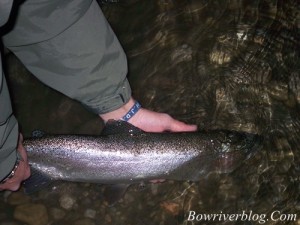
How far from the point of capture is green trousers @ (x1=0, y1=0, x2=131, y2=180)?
2217 millimetres

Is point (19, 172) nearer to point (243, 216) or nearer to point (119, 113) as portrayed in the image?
point (119, 113)

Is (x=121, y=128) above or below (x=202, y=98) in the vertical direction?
above

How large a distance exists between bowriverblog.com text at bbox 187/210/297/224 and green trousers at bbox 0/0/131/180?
3.53 feet

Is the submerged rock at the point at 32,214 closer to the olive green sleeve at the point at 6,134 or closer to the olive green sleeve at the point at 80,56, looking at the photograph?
the olive green sleeve at the point at 6,134

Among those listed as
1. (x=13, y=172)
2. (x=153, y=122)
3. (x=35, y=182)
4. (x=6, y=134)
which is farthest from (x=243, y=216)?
(x=6, y=134)

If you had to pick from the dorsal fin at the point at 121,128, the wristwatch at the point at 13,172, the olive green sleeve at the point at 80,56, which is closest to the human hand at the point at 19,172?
the wristwatch at the point at 13,172

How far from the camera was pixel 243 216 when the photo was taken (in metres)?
2.93

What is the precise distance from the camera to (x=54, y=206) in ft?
10.4

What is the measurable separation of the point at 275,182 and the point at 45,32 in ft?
6.65

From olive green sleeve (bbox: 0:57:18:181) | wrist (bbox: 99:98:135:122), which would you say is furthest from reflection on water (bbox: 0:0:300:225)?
olive green sleeve (bbox: 0:57:18:181)

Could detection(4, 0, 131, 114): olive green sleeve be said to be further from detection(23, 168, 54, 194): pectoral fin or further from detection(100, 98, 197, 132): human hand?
detection(23, 168, 54, 194): pectoral fin

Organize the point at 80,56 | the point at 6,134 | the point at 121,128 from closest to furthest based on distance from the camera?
the point at 6,134 < the point at 80,56 < the point at 121,128

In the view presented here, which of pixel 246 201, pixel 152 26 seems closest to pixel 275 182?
pixel 246 201

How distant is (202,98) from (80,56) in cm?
134
